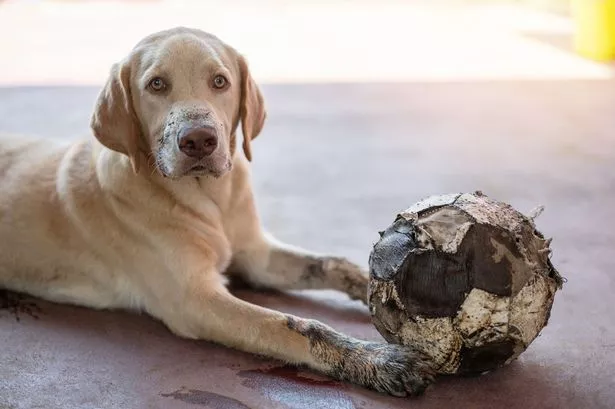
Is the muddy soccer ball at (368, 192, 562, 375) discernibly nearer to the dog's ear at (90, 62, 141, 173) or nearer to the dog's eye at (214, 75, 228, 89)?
the dog's eye at (214, 75, 228, 89)

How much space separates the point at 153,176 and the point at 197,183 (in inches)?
5.3

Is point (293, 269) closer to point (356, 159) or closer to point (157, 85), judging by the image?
point (157, 85)

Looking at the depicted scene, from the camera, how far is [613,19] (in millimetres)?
5648

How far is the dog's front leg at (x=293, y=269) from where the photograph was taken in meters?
2.62

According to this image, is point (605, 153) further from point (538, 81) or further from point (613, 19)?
point (613, 19)

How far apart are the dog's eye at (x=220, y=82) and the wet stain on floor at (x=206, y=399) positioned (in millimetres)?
854

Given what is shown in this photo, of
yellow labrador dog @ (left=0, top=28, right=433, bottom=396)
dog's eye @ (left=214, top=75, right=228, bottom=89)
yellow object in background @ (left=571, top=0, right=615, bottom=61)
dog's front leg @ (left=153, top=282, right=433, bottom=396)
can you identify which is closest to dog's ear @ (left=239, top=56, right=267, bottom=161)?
yellow labrador dog @ (left=0, top=28, right=433, bottom=396)

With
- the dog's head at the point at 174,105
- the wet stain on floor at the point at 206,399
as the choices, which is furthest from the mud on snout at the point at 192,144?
the wet stain on floor at the point at 206,399

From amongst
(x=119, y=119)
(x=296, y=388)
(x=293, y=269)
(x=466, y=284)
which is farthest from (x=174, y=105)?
(x=466, y=284)

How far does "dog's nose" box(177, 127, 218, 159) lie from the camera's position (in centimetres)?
220

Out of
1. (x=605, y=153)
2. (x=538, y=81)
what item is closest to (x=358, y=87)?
(x=538, y=81)

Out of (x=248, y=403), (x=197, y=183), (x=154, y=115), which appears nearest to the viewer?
(x=248, y=403)

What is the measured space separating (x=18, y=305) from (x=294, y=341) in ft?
3.17

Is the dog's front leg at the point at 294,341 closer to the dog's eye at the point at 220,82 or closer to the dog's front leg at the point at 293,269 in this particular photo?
the dog's front leg at the point at 293,269
